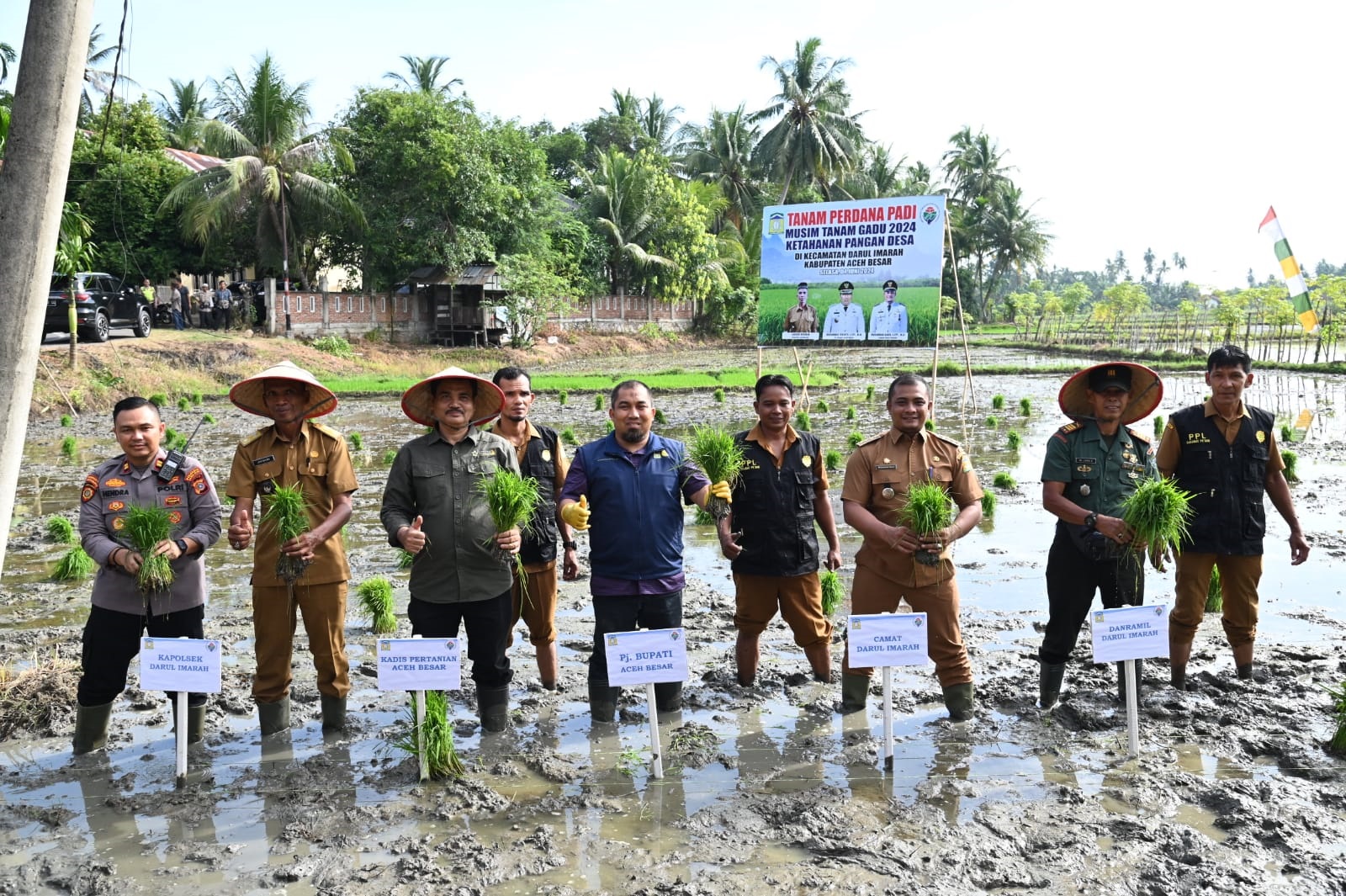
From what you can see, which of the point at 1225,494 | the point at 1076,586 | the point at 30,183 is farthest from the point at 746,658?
the point at 30,183

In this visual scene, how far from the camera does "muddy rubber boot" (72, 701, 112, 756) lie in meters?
5.06

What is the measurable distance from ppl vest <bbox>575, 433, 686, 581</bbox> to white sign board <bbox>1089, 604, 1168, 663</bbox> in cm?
201

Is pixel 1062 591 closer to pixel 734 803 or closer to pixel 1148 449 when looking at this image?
pixel 1148 449

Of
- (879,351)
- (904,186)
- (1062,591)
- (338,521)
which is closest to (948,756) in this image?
(1062,591)

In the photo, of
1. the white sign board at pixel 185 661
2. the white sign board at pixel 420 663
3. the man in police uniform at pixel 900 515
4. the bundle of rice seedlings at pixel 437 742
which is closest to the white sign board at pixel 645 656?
the white sign board at pixel 420 663

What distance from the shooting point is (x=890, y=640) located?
15.7 ft

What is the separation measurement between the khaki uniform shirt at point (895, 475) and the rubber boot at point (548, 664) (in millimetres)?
1843

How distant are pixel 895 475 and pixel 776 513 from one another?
26.0 inches

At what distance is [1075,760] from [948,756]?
58 cm

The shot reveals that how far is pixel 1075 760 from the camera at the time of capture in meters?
4.94

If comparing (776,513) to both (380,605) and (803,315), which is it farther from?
(803,315)

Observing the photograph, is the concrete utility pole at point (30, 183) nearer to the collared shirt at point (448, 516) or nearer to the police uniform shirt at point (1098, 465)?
the collared shirt at point (448, 516)

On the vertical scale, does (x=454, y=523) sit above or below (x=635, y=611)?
above

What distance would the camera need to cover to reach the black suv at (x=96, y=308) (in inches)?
887
